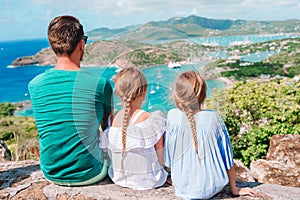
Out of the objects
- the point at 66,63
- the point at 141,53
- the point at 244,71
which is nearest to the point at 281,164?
the point at 141,53

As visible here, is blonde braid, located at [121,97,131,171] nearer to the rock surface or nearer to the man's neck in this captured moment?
the rock surface

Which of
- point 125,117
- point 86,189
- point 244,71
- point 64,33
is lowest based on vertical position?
point 244,71

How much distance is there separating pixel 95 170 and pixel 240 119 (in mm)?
4222

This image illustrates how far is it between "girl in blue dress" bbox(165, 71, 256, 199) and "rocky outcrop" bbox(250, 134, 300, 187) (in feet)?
3.73

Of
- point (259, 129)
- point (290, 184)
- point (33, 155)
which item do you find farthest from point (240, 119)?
point (33, 155)

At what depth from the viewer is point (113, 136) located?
228 centimetres

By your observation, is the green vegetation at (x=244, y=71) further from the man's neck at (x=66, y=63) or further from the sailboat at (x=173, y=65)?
the man's neck at (x=66, y=63)

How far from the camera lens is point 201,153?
87.6 inches

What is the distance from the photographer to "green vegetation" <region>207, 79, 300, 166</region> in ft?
18.4

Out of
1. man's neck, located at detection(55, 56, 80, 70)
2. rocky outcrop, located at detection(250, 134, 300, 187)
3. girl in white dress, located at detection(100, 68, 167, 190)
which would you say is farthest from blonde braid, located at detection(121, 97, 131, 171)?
rocky outcrop, located at detection(250, 134, 300, 187)

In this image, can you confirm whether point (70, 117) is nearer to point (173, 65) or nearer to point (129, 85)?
point (129, 85)

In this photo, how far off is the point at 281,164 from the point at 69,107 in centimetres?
236

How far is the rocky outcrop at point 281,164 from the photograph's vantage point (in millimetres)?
3266

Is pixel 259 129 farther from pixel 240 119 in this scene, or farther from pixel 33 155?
pixel 33 155
